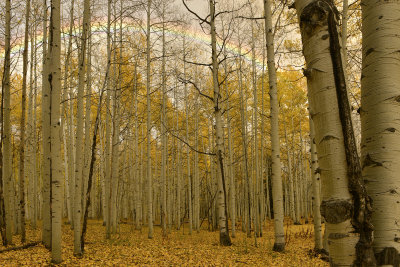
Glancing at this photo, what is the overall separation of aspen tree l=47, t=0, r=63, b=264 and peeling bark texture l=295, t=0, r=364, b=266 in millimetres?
4883

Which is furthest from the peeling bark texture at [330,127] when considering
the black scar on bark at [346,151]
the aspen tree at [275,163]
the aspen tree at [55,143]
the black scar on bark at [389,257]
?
the aspen tree at [275,163]

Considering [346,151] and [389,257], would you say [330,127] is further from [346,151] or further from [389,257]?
[389,257]

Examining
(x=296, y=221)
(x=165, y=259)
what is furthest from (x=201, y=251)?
(x=296, y=221)

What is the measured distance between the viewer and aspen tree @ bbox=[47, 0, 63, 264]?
5.13 m

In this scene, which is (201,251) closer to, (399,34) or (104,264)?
(104,264)

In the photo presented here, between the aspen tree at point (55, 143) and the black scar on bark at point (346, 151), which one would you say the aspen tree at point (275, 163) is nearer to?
the aspen tree at point (55, 143)

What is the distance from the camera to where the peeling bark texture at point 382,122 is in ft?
4.34

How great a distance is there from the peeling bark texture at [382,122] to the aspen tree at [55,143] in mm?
4984

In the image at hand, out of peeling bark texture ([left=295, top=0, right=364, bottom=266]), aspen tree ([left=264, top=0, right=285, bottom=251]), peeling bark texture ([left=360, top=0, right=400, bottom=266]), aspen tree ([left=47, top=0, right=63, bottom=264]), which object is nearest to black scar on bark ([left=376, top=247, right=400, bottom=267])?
peeling bark texture ([left=360, top=0, right=400, bottom=266])

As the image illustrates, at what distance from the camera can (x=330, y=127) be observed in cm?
131

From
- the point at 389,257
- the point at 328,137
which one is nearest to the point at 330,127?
the point at 328,137

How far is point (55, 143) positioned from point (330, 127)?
5.12 m

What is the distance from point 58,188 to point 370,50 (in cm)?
518

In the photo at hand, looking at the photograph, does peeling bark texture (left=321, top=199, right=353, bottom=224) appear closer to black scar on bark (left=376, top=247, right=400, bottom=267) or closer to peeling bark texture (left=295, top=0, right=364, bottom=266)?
peeling bark texture (left=295, top=0, right=364, bottom=266)
